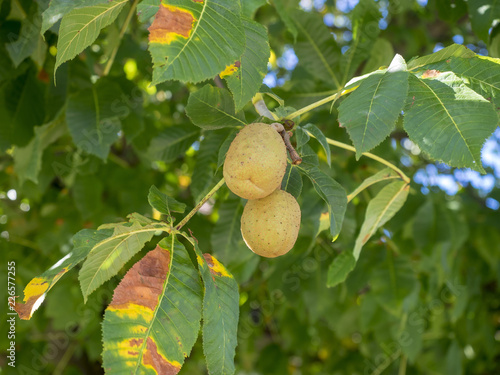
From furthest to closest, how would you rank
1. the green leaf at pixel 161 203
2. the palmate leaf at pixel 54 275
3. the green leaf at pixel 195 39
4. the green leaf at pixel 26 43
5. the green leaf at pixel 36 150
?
1. the green leaf at pixel 36 150
2. the green leaf at pixel 26 43
3. the green leaf at pixel 161 203
4. the palmate leaf at pixel 54 275
5. the green leaf at pixel 195 39

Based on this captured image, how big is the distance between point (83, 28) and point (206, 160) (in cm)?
58

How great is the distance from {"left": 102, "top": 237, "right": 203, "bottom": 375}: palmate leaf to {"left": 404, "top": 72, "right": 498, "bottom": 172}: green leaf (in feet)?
1.61

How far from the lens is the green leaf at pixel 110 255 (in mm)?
948

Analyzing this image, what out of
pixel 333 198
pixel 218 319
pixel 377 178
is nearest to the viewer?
pixel 218 319

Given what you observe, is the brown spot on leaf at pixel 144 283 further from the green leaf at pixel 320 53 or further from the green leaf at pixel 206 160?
the green leaf at pixel 320 53

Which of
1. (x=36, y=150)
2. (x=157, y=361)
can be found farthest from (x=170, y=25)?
(x=36, y=150)

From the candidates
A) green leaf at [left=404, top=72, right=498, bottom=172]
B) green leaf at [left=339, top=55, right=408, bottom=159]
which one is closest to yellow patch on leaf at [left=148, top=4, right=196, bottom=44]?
green leaf at [left=339, top=55, right=408, bottom=159]

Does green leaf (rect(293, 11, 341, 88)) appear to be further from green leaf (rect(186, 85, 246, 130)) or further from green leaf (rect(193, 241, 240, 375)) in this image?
green leaf (rect(193, 241, 240, 375))

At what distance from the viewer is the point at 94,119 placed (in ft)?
4.76

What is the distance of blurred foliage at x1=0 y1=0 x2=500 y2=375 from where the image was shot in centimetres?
150

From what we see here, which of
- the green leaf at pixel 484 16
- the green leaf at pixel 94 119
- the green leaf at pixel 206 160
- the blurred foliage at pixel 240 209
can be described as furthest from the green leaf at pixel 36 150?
the green leaf at pixel 484 16

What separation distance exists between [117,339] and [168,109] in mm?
2069

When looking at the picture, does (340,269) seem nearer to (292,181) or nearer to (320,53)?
(292,181)

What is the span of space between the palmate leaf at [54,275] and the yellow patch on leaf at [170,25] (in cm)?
38
